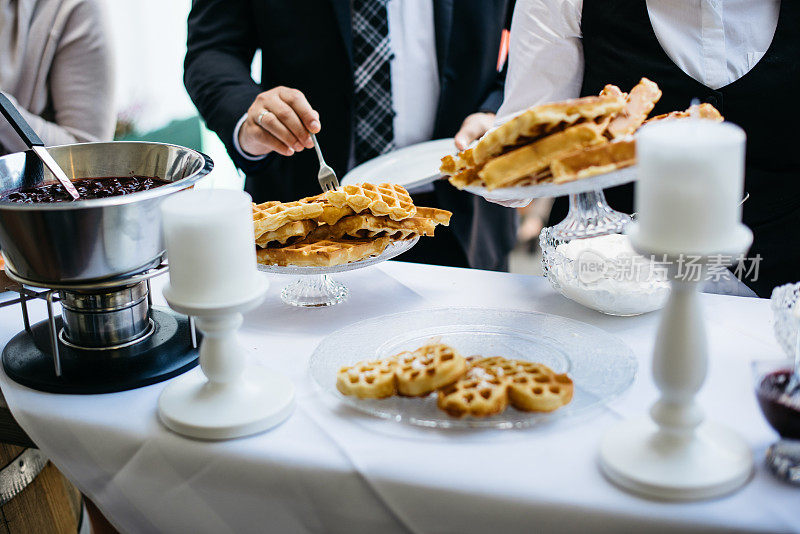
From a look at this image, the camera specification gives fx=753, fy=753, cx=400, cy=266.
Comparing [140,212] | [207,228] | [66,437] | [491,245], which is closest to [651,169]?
[207,228]

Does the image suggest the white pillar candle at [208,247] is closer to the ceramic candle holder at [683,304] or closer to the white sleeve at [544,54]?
the ceramic candle holder at [683,304]

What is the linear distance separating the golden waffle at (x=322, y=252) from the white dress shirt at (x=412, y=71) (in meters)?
0.92

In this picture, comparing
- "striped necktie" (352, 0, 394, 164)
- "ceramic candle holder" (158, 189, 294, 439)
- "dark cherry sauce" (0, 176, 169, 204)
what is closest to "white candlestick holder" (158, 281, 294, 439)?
"ceramic candle holder" (158, 189, 294, 439)

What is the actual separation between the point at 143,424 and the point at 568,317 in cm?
70

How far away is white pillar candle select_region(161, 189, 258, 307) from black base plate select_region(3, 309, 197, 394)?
0.23 metres

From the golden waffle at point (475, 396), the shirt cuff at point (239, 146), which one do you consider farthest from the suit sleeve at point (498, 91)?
the golden waffle at point (475, 396)

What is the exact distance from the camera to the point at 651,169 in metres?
0.75

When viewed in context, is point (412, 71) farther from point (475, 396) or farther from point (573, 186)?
point (475, 396)

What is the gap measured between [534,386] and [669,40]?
101cm

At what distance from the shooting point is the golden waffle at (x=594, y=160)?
0.95 m

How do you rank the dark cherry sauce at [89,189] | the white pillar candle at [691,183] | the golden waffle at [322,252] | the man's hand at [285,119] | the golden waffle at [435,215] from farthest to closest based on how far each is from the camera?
the man's hand at [285,119]
the golden waffle at [435,215]
the golden waffle at [322,252]
the dark cherry sauce at [89,189]
the white pillar candle at [691,183]

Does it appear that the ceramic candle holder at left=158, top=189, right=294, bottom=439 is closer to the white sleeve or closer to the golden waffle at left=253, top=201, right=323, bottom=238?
the golden waffle at left=253, top=201, right=323, bottom=238

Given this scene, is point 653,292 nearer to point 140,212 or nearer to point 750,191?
point 750,191

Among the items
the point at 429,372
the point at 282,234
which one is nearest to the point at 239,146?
the point at 282,234
